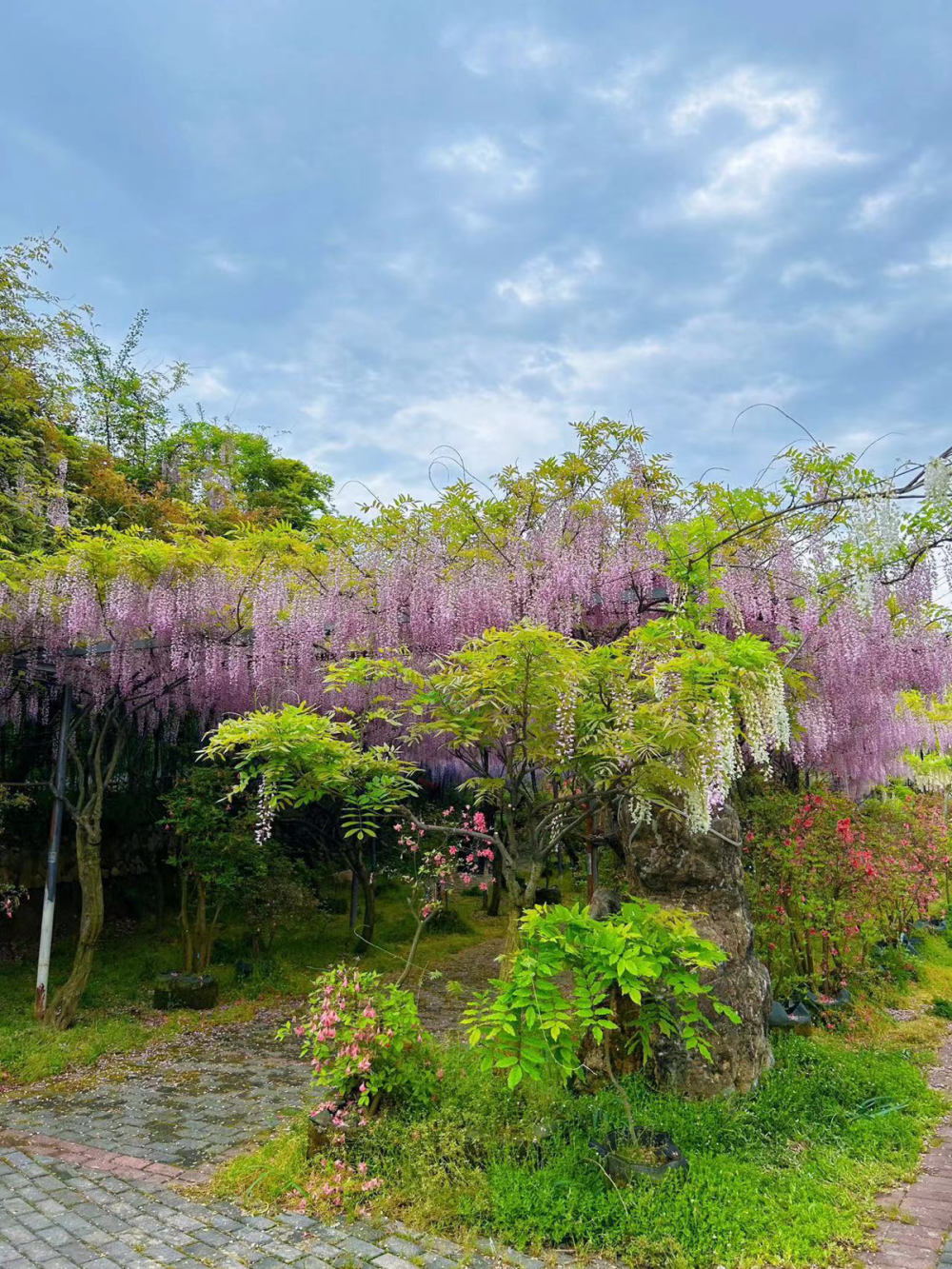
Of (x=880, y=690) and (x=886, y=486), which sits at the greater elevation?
(x=886, y=486)

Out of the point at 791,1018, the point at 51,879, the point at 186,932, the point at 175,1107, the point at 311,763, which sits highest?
the point at 311,763

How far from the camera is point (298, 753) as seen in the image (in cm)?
426

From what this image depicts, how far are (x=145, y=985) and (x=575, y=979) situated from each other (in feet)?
22.5

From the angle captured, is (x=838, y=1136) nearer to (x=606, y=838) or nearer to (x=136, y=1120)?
(x=606, y=838)

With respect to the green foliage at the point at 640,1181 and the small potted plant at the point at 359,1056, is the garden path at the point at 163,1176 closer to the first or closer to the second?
the green foliage at the point at 640,1181

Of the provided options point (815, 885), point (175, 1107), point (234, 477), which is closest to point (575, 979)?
point (175, 1107)

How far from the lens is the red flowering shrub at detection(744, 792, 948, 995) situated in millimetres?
6750

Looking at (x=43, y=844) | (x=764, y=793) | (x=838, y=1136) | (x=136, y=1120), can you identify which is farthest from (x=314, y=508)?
(x=838, y=1136)

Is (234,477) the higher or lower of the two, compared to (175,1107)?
higher

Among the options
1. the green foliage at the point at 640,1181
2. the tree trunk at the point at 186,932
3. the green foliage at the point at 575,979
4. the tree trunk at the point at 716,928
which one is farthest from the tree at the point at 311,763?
the tree trunk at the point at 186,932

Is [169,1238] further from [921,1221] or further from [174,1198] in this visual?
[921,1221]

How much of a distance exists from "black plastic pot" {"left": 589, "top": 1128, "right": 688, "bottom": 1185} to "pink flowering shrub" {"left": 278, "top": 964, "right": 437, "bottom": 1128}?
99 centimetres

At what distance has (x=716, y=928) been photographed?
5.15 metres

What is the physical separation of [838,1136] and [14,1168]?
4495 mm
